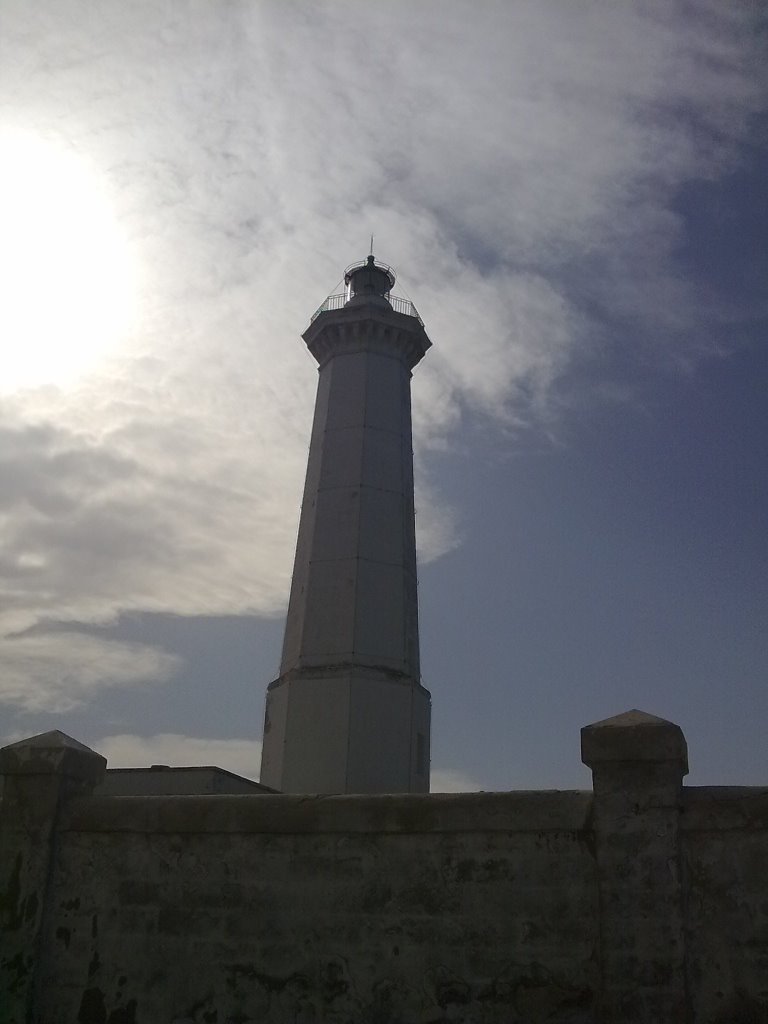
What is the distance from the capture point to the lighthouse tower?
19.7 meters

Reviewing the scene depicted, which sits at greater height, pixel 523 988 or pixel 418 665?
pixel 418 665

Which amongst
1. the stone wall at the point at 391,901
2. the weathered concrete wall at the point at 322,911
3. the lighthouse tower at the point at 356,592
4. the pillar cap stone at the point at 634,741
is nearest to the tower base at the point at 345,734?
the lighthouse tower at the point at 356,592

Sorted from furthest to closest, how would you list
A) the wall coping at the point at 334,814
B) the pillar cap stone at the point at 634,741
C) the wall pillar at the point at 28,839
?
the wall pillar at the point at 28,839 → the wall coping at the point at 334,814 → the pillar cap stone at the point at 634,741

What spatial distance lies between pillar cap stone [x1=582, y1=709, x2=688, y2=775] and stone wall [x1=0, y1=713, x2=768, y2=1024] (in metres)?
0.01

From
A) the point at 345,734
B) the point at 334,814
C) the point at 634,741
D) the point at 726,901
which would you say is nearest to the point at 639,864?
the point at 726,901

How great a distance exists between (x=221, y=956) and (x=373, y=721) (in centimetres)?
1295

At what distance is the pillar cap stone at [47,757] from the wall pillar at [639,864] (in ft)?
13.3

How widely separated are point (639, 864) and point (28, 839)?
461 cm

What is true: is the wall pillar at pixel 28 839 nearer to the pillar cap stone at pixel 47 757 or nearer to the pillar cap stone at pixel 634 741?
the pillar cap stone at pixel 47 757

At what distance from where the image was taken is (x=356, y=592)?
67.8 feet

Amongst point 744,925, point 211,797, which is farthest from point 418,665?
point 744,925

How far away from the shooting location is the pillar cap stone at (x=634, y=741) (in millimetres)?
6176

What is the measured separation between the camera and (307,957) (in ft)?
22.0

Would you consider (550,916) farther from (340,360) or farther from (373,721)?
(340,360)
